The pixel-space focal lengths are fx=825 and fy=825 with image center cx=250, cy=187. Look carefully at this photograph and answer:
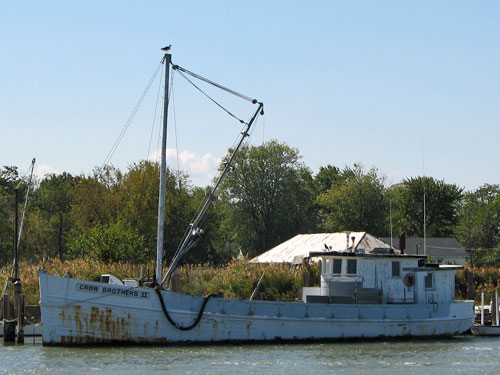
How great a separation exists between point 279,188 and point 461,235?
779 inches

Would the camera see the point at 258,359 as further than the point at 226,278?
No

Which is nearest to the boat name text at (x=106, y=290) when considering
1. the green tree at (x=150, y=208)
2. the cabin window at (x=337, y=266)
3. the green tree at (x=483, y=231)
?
the cabin window at (x=337, y=266)

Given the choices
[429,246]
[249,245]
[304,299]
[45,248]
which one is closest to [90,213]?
[45,248]

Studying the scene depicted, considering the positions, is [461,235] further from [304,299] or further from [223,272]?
[304,299]

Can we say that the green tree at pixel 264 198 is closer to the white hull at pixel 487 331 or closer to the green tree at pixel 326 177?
the green tree at pixel 326 177

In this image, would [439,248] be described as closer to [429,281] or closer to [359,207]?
[359,207]

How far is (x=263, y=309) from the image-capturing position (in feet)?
89.3

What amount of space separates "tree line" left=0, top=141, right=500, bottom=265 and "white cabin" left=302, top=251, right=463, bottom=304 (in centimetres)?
2822

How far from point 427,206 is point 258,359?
6793 centimetres

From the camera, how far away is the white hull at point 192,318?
25.4m

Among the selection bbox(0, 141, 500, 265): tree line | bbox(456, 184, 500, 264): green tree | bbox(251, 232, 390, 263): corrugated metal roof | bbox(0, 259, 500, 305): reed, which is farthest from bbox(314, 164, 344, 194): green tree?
bbox(0, 259, 500, 305): reed

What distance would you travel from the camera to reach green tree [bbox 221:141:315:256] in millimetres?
76125

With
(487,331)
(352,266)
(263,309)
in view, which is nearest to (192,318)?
(263,309)

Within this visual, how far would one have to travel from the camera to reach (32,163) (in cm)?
4109
